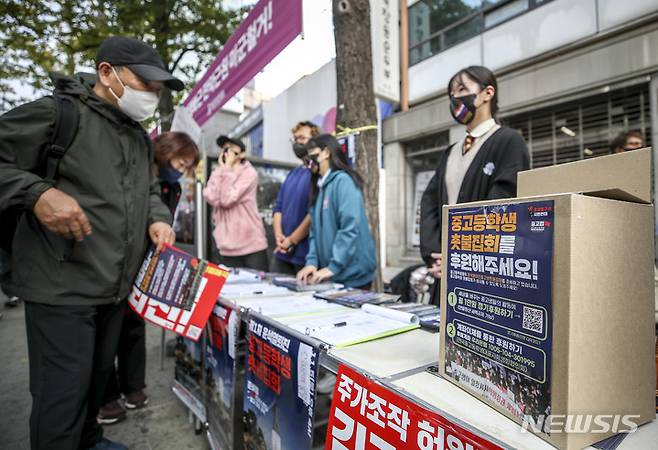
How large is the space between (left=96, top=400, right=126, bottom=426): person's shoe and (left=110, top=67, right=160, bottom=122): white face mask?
1.81 m

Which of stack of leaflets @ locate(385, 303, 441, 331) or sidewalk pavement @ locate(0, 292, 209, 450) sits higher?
stack of leaflets @ locate(385, 303, 441, 331)

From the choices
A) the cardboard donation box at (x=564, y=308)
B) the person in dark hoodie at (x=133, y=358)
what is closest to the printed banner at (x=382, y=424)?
the cardboard donation box at (x=564, y=308)

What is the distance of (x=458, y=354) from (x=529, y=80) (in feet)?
21.5

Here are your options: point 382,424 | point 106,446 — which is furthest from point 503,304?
point 106,446

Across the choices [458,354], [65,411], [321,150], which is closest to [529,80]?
[321,150]

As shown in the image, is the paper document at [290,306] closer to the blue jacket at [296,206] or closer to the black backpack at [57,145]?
the black backpack at [57,145]

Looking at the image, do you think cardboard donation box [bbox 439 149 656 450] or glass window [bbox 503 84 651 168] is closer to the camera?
cardboard donation box [bbox 439 149 656 450]

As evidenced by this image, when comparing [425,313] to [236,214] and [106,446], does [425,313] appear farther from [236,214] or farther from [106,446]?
[236,214]

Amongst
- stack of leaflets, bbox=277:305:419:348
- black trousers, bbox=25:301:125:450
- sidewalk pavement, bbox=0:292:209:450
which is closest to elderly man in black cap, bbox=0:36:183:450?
→ black trousers, bbox=25:301:125:450

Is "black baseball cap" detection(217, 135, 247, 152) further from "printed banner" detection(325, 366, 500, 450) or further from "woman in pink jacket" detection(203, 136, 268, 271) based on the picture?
"printed banner" detection(325, 366, 500, 450)

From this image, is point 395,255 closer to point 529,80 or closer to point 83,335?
point 529,80

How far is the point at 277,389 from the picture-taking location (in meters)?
1.38

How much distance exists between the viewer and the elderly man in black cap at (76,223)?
4.84ft

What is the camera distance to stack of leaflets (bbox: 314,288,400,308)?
1721 millimetres
